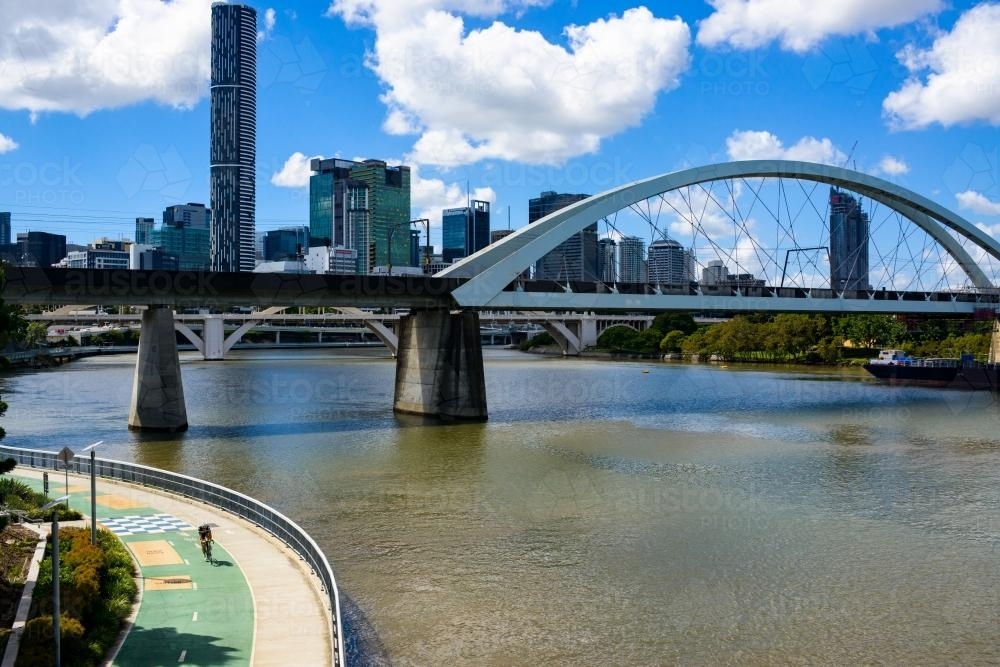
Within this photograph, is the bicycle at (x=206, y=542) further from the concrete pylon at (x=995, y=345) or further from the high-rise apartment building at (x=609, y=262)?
the concrete pylon at (x=995, y=345)

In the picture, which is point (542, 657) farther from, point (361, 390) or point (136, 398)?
point (361, 390)

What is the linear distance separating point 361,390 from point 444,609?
51.6 metres

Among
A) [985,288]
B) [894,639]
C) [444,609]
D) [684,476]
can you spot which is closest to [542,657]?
[444,609]

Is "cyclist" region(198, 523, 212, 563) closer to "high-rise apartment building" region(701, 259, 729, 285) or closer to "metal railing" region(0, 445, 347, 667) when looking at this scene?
"metal railing" region(0, 445, 347, 667)

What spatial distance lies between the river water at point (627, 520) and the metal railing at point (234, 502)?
129 cm

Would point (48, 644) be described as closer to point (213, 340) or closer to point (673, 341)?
point (213, 340)

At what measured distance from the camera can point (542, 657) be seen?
15.5 metres

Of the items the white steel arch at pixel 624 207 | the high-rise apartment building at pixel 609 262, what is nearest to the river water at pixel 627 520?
the white steel arch at pixel 624 207

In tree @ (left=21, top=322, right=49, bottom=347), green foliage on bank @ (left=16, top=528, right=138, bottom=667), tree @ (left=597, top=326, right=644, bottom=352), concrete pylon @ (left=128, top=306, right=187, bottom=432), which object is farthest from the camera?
tree @ (left=597, top=326, right=644, bottom=352)

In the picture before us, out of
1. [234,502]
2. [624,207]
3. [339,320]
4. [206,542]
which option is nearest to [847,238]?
[624,207]

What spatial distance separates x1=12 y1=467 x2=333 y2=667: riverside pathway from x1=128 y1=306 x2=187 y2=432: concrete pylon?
1971cm

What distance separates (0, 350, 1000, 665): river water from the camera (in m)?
16.5

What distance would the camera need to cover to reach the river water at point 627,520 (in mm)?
16531

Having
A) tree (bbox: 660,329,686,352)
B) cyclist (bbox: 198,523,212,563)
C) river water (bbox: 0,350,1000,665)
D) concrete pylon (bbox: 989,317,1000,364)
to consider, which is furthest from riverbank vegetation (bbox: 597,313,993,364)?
cyclist (bbox: 198,523,212,563)
